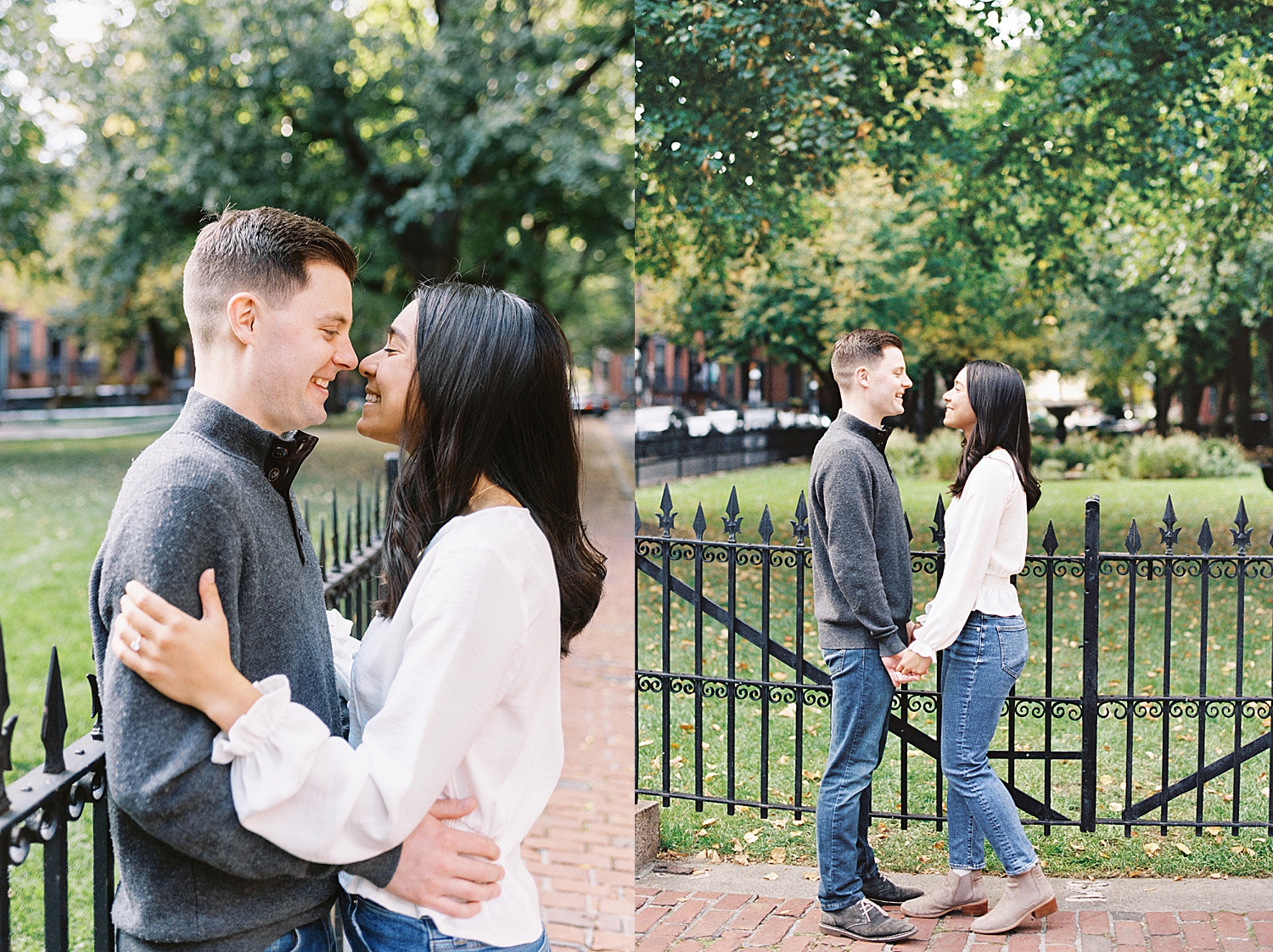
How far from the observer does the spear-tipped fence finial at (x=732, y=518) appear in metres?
3.39

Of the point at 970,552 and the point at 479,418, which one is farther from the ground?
the point at 479,418

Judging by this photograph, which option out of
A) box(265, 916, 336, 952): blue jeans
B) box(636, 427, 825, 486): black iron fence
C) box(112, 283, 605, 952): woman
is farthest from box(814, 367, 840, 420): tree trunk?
box(265, 916, 336, 952): blue jeans

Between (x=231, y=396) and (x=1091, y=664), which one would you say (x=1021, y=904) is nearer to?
(x=1091, y=664)

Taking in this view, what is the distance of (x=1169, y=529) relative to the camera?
3.28 m

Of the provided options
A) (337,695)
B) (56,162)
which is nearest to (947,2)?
(337,695)

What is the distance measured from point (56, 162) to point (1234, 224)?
46.0 feet

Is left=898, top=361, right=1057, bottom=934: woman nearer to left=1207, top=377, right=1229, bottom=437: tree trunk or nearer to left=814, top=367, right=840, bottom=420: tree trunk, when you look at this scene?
left=814, top=367, right=840, bottom=420: tree trunk

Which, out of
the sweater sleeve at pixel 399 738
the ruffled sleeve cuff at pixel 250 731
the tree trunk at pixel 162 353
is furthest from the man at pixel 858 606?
the tree trunk at pixel 162 353

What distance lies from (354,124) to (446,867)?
1232cm

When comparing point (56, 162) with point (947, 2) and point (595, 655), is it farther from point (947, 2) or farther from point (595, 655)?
point (947, 2)

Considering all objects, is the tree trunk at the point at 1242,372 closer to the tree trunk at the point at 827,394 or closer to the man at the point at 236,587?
the tree trunk at the point at 827,394

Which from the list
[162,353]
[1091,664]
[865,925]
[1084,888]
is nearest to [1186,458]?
[1091,664]

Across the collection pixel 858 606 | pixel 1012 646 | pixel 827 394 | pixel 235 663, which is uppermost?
pixel 827 394

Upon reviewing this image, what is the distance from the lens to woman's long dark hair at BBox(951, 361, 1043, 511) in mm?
2945
